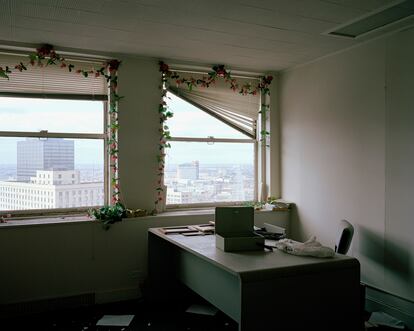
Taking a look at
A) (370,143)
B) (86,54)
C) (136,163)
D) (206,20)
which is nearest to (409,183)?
(370,143)

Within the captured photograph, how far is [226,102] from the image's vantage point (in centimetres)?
521

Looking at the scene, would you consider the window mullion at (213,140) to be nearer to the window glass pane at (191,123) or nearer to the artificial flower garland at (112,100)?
the window glass pane at (191,123)

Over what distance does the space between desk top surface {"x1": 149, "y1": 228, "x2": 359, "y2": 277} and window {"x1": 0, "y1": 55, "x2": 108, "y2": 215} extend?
1.88 metres

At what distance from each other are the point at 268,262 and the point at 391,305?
1743mm

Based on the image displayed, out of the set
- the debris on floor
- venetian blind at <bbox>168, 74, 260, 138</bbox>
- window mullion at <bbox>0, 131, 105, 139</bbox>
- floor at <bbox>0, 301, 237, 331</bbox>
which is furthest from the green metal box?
venetian blind at <bbox>168, 74, 260, 138</bbox>

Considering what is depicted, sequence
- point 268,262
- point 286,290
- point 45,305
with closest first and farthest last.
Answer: point 286,290, point 268,262, point 45,305

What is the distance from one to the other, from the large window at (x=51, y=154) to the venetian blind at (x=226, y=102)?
3.39 ft

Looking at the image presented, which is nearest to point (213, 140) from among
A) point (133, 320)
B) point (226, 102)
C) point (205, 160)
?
point (205, 160)

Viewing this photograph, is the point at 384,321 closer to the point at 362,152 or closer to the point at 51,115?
the point at 362,152

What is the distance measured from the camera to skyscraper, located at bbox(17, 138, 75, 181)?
4289 mm

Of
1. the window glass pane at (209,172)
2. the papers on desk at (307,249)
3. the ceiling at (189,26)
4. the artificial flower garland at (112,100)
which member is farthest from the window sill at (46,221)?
the papers on desk at (307,249)

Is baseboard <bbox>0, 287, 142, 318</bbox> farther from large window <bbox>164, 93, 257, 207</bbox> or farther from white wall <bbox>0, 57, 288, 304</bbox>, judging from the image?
large window <bbox>164, 93, 257, 207</bbox>

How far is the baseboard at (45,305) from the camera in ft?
12.8

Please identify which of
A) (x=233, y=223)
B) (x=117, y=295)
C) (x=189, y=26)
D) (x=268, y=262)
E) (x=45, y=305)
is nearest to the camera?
(x=268, y=262)
